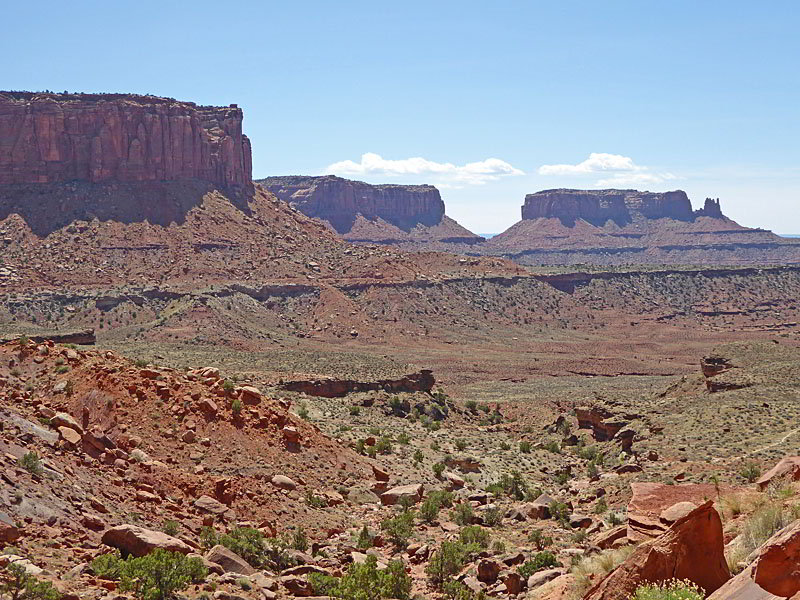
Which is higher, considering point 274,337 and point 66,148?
point 66,148

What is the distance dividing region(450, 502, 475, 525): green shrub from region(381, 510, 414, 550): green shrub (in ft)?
6.29

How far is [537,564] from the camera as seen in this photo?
809 inches

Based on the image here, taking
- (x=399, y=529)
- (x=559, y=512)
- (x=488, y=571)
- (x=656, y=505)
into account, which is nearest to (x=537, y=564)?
(x=488, y=571)

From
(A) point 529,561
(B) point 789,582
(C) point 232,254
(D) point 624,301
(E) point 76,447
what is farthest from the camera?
(D) point 624,301

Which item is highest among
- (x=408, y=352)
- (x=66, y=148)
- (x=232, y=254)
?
(x=66, y=148)

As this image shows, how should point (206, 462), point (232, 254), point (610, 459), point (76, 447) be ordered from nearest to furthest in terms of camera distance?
point (76, 447), point (206, 462), point (610, 459), point (232, 254)

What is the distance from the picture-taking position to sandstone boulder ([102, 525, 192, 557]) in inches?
719

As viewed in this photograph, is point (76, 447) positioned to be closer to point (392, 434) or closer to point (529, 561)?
point (529, 561)

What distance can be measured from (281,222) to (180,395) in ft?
322

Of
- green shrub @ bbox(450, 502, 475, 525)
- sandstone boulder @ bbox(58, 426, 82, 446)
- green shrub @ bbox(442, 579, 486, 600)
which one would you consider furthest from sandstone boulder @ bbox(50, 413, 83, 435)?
green shrub @ bbox(450, 502, 475, 525)

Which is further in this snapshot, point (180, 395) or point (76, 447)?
point (180, 395)

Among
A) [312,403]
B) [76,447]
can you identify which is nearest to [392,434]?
[312,403]

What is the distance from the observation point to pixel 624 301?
141000mm

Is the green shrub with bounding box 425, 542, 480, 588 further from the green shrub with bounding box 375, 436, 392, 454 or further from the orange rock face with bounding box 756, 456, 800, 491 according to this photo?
the green shrub with bounding box 375, 436, 392, 454
